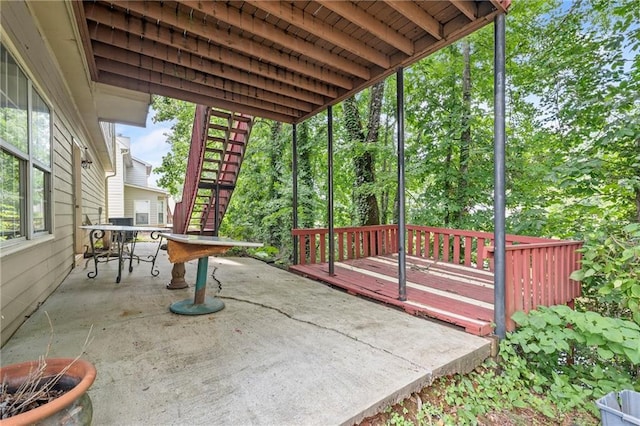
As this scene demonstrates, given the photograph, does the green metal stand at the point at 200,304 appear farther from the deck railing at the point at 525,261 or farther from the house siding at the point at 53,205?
the deck railing at the point at 525,261

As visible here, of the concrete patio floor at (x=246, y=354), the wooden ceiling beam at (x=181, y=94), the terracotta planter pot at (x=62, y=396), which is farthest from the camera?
the wooden ceiling beam at (x=181, y=94)

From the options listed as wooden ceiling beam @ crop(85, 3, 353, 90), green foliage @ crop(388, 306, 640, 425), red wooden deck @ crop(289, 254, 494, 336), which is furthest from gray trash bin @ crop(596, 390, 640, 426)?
wooden ceiling beam @ crop(85, 3, 353, 90)

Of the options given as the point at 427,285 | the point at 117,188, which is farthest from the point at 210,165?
the point at 117,188

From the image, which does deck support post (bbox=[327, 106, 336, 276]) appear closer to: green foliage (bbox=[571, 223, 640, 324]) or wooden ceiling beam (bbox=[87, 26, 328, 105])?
wooden ceiling beam (bbox=[87, 26, 328, 105])

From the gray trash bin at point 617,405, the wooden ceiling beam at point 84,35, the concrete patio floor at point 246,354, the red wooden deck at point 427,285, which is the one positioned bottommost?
the gray trash bin at point 617,405

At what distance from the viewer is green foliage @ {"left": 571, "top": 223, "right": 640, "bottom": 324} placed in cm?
246

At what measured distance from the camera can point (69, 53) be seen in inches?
125

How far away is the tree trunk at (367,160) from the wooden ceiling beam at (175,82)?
248cm

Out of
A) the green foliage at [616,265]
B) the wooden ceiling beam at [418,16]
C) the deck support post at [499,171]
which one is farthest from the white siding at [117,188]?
the green foliage at [616,265]

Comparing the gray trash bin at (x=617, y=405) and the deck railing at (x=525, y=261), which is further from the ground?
the deck railing at (x=525, y=261)

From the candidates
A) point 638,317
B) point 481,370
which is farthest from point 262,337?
point 638,317

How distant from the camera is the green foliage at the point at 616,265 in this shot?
2.46 metres

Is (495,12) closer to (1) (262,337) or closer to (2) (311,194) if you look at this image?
(1) (262,337)

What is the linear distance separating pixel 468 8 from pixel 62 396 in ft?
12.1
